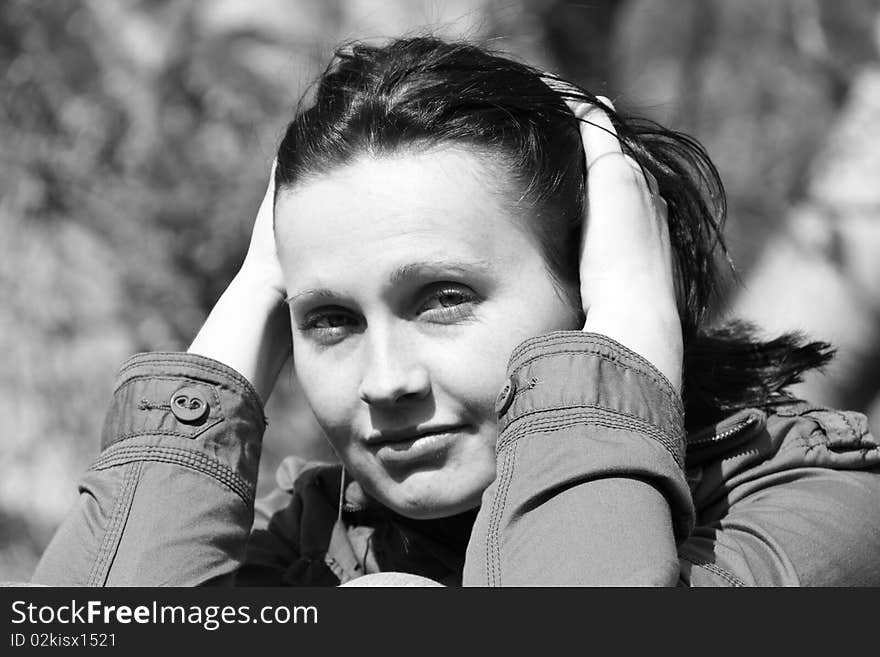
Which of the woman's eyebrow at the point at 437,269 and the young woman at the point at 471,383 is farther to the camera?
the woman's eyebrow at the point at 437,269

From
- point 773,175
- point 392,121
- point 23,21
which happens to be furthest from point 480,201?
point 773,175

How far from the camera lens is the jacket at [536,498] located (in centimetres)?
163

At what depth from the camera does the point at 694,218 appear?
2375 millimetres

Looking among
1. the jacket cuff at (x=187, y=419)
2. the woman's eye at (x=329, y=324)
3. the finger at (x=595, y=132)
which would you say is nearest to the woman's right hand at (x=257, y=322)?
the jacket cuff at (x=187, y=419)

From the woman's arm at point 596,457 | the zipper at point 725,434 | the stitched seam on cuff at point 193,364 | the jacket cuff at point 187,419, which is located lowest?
the woman's arm at point 596,457

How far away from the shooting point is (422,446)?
1.93 metres

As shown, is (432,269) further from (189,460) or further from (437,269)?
(189,460)

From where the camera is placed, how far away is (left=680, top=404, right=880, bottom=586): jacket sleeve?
178 centimetres

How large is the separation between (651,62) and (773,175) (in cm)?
214

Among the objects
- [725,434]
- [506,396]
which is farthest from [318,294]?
[725,434]

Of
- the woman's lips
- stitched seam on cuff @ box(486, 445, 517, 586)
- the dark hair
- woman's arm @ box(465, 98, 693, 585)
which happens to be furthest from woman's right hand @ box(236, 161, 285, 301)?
stitched seam on cuff @ box(486, 445, 517, 586)

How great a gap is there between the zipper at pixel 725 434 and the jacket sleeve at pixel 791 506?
Result: 18mm

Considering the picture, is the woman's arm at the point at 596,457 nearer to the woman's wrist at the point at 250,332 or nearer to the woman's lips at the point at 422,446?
the woman's lips at the point at 422,446

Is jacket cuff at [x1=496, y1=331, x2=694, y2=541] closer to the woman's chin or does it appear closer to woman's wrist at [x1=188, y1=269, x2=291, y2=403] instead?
the woman's chin
